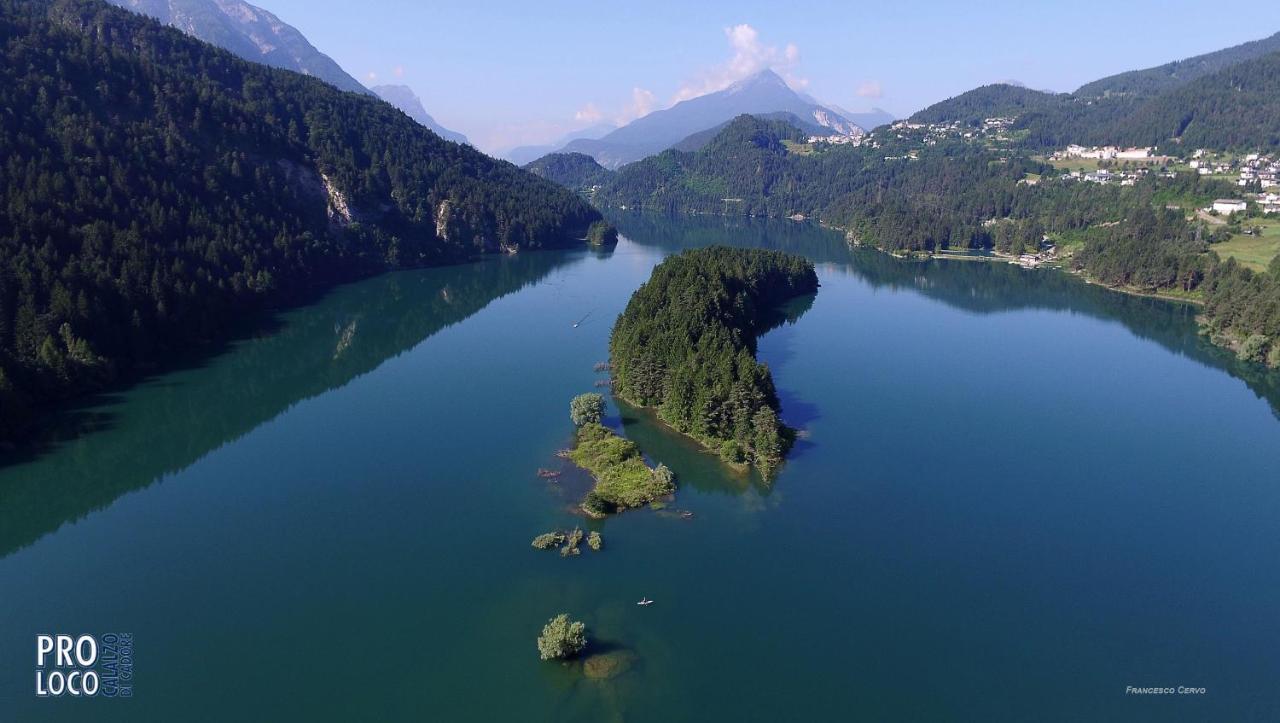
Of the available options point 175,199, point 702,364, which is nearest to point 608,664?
point 702,364

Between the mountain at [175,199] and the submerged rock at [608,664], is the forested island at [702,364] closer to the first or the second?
the submerged rock at [608,664]

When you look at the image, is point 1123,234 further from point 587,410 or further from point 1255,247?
point 587,410

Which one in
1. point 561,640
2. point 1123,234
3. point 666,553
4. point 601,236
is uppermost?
point 1123,234

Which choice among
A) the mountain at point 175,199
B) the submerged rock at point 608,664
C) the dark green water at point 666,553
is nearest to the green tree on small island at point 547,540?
the dark green water at point 666,553

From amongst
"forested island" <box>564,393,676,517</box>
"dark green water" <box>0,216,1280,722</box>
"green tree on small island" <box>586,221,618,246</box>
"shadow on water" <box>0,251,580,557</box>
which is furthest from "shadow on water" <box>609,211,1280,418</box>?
"shadow on water" <box>0,251,580,557</box>

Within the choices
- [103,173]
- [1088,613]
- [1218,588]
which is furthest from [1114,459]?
[103,173]

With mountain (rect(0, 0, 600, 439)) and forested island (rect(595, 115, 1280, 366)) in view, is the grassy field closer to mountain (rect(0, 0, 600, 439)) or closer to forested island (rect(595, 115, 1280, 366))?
forested island (rect(595, 115, 1280, 366))

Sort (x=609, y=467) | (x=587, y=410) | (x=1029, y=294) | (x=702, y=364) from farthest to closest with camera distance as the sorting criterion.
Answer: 1. (x=1029, y=294)
2. (x=702, y=364)
3. (x=587, y=410)
4. (x=609, y=467)
